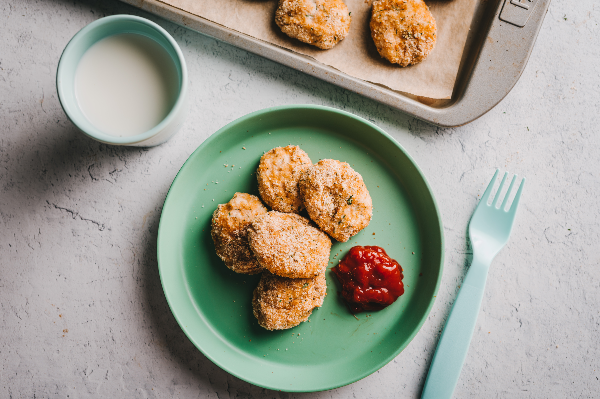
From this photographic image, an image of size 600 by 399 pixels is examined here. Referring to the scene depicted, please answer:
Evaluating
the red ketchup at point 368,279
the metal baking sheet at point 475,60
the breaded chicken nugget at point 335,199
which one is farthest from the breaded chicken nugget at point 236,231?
the metal baking sheet at point 475,60

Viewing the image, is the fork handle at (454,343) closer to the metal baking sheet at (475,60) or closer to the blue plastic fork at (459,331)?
the blue plastic fork at (459,331)

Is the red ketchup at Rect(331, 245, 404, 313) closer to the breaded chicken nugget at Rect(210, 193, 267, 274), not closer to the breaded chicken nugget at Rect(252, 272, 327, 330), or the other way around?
the breaded chicken nugget at Rect(252, 272, 327, 330)

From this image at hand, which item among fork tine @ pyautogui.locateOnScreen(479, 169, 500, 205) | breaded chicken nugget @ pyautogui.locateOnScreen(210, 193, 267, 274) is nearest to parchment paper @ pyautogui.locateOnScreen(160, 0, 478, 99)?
fork tine @ pyautogui.locateOnScreen(479, 169, 500, 205)

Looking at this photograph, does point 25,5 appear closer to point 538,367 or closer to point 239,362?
point 239,362

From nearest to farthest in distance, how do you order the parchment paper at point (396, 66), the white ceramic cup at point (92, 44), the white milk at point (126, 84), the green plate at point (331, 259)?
the white ceramic cup at point (92, 44) → the white milk at point (126, 84) → the green plate at point (331, 259) → the parchment paper at point (396, 66)

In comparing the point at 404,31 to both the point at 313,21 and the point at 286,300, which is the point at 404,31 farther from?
the point at 286,300

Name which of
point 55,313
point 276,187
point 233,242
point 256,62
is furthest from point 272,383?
point 256,62

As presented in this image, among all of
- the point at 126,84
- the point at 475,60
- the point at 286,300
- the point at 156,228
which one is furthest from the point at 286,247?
the point at 475,60
